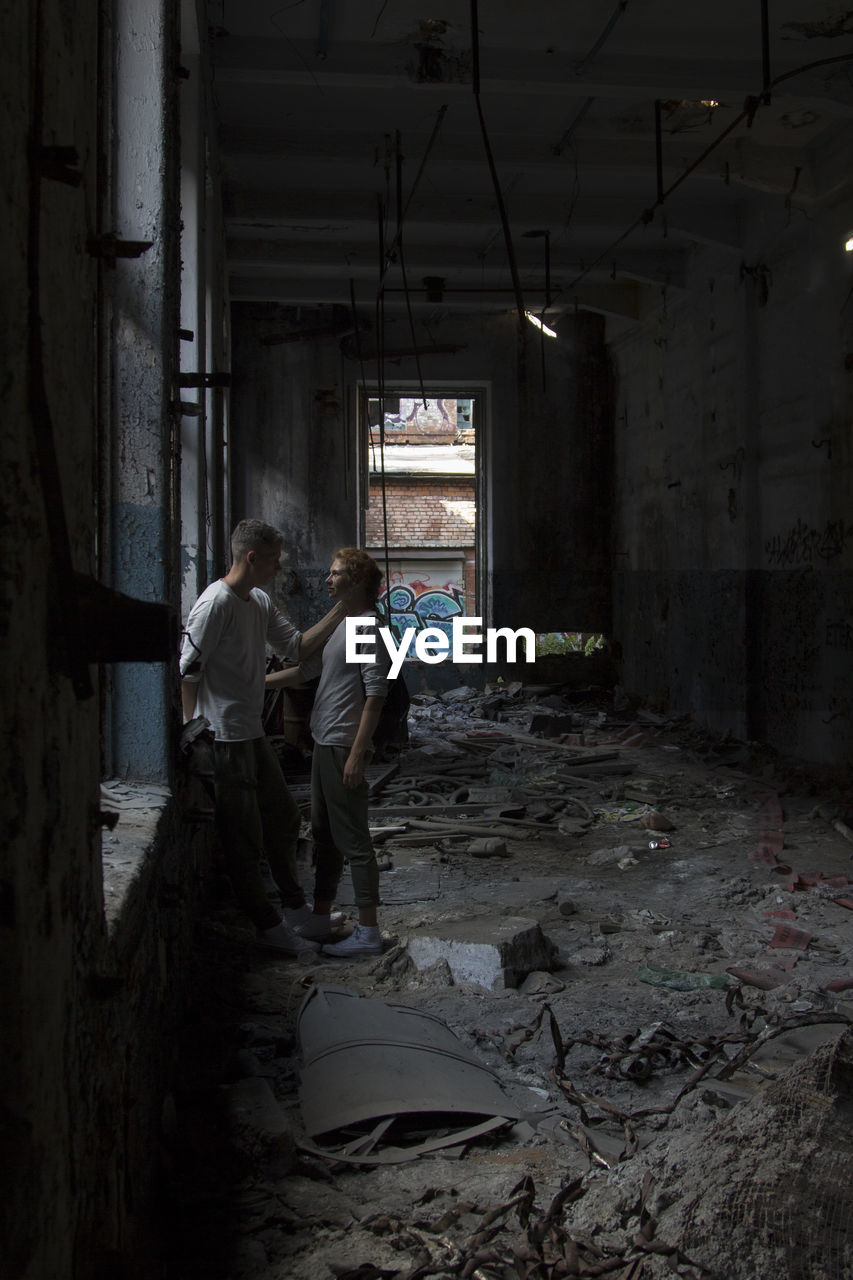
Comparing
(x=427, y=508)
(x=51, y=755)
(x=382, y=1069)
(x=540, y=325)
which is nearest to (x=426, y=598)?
(x=427, y=508)

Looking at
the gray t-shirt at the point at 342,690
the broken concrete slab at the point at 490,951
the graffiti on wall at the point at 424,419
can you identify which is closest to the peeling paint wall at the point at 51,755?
the broken concrete slab at the point at 490,951

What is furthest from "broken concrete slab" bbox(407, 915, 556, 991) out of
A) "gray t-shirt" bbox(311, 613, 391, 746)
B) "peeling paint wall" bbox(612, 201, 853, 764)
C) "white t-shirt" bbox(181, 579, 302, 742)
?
"peeling paint wall" bbox(612, 201, 853, 764)

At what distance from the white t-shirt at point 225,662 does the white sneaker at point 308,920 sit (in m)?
1.00

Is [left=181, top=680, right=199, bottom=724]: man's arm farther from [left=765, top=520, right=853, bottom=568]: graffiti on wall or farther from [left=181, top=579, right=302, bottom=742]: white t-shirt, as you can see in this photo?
[left=765, top=520, right=853, bottom=568]: graffiti on wall

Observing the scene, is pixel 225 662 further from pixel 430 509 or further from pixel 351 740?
pixel 430 509

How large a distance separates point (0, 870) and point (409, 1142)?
227 cm

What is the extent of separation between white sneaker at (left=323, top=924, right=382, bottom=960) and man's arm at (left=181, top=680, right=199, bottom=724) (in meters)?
1.32

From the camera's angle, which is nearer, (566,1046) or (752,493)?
(566,1046)

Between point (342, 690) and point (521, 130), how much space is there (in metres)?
6.33

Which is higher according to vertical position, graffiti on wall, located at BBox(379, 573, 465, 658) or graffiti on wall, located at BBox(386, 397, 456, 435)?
graffiti on wall, located at BBox(386, 397, 456, 435)

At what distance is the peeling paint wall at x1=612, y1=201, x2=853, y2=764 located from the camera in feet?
28.5

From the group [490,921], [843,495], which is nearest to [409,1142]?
[490,921]

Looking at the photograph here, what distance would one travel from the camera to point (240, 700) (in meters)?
4.51

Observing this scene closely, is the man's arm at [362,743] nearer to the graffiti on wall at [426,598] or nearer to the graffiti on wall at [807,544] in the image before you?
the graffiti on wall at [807,544]
